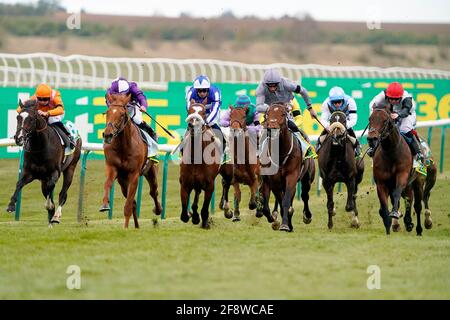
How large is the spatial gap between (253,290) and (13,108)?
1180cm

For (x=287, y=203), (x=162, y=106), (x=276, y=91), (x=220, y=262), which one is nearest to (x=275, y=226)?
(x=287, y=203)

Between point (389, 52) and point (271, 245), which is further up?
point (389, 52)

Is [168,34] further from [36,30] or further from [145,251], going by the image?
[145,251]

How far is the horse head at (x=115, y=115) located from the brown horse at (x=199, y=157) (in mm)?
713

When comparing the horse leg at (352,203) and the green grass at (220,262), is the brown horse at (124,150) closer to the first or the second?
Result: the green grass at (220,262)

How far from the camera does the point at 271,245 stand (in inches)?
412

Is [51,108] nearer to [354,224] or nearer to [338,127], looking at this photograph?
[338,127]

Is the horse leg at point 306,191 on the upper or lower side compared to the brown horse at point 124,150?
lower

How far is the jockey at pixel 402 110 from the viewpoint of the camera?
12.9 meters


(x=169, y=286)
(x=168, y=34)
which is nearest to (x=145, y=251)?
(x=169, y=286)

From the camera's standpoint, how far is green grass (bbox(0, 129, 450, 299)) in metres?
7.88

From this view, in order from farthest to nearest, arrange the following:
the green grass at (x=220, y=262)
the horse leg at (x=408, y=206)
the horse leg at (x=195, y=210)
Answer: the horse leg at (x=408, y=206), the horse leg at (x=195, y=210), the green grass at (x=220, y=262)

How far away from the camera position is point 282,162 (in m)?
12.7

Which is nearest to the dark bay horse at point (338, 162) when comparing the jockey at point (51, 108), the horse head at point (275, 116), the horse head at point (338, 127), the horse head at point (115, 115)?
the horse head at point (338, 127)
